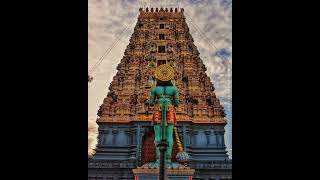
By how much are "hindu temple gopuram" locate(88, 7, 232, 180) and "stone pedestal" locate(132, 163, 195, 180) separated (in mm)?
17

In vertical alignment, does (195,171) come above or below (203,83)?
below

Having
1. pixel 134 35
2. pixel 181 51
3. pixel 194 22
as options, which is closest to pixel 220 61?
pixel 194 22

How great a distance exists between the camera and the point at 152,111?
7.73 m

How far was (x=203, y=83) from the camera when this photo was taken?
8266 millimetres

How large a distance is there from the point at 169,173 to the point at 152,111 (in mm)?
1254

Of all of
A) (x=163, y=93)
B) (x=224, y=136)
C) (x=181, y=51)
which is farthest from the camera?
(x=181, y=51)

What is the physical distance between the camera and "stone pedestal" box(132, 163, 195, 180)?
23.1 ft

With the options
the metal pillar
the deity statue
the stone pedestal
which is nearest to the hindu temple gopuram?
the stone pedestal

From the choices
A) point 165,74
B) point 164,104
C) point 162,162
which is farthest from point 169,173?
point 165,74

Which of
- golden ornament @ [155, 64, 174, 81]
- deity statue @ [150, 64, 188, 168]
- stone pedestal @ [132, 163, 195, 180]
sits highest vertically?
golden ornament @ [155, 64, 174, 81]

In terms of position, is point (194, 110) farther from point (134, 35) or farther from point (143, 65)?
point (134, 35)

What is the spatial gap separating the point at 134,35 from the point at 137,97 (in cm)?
121

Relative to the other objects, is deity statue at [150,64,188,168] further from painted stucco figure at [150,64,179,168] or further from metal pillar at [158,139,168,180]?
metal pillar at [158,139,168,180]

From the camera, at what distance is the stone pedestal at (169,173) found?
277 inches
